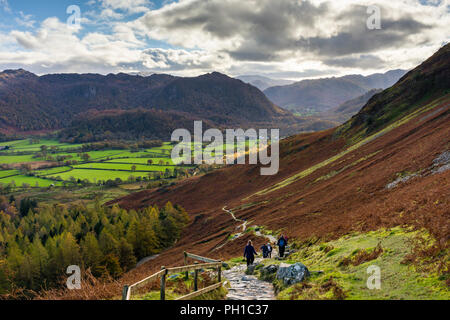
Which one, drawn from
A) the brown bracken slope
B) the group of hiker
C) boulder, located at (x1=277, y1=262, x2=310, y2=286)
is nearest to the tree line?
the brown bracken slope

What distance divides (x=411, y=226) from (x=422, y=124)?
4722 cm

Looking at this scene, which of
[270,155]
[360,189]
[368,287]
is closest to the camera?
[368,287]

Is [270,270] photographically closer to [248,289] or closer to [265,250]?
[248,289]

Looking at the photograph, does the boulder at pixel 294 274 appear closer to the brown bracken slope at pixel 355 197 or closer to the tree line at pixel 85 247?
the brown bracken slope at pixel 355 197

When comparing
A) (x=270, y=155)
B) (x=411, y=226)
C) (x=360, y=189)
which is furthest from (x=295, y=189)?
(x=270, y=155)

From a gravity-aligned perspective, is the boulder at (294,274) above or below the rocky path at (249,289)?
above

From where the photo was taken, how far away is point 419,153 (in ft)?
129

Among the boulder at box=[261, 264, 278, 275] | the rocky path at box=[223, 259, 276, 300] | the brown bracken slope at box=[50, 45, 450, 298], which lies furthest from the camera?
the brown bracken slope at box=[50, 45, 450, 298]

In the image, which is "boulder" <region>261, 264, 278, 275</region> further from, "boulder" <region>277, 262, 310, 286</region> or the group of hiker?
the group of hiker

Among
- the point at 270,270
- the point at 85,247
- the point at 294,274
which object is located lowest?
the point at 85,247

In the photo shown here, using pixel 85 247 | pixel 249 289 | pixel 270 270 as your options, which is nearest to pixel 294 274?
pixel 249 289

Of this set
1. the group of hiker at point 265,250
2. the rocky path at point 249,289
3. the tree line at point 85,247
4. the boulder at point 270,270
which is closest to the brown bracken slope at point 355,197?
the group of hiker at point 265,250

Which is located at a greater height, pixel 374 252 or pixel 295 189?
pixel 374 252

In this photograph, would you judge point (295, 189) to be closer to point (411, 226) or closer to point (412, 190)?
point (412, 190)
